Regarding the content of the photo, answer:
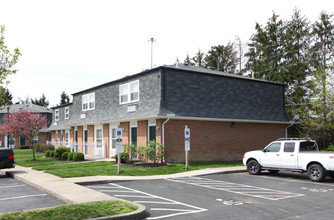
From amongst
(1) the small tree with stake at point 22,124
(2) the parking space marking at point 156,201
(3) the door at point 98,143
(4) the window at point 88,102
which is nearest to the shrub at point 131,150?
(3) the door at point 98,143

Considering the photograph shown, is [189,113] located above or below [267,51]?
below

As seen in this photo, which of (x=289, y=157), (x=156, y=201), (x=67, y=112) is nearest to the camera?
(x=156, y=201)

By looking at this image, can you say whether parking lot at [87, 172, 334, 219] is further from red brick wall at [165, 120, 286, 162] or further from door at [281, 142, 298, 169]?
red brick wall at [165, 120, 286, 162]

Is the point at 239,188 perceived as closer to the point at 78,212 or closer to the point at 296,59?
the point at 78,212

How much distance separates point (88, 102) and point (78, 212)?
21.9 m

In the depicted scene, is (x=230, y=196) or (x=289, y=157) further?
(x=289, y=157)

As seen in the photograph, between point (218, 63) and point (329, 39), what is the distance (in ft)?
60.3

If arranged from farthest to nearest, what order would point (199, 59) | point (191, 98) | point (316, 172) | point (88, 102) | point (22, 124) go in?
point (199, 59), point (88, 102), point (22, 124), point (191, 98), point (316, 172)

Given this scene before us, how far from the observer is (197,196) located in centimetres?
1020

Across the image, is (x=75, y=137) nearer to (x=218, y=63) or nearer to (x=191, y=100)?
(x=191, y=100)

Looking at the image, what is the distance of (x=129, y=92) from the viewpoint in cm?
2238

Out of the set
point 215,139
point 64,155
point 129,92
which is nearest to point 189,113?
point 215,139

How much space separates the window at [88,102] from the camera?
91.3 ft

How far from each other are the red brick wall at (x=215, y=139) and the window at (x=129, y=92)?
3996 mm
